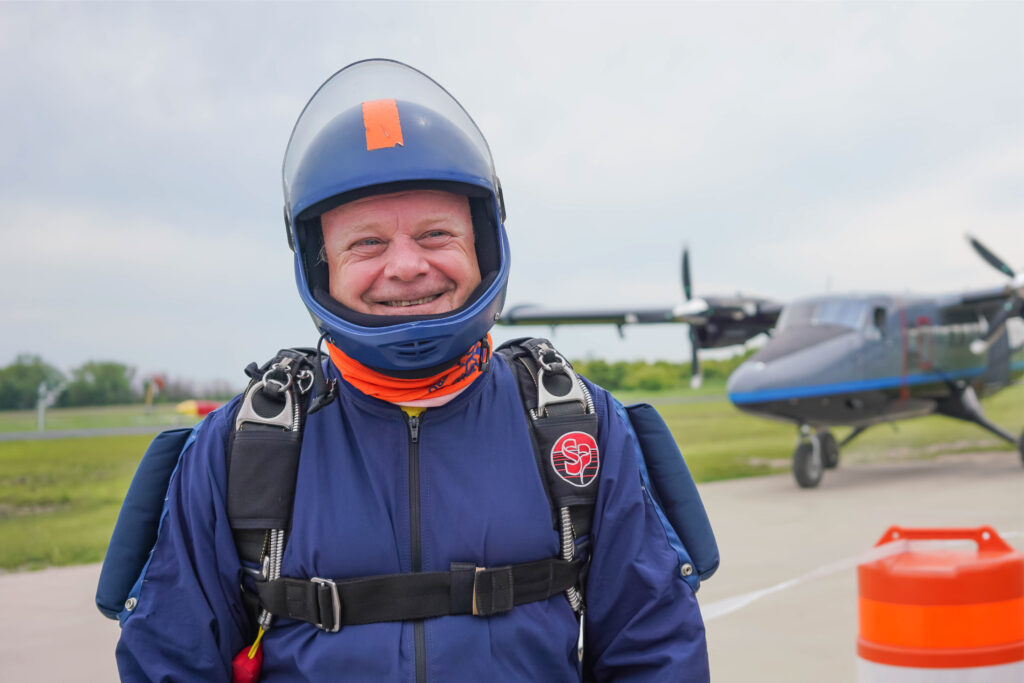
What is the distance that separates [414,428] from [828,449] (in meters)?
13.3

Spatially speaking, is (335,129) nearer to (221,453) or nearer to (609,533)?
(221,453)

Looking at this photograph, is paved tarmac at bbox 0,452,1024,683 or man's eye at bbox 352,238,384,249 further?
paved tarmac at bbox 0,452,1024,683

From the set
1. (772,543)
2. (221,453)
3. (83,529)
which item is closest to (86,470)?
(83,529)

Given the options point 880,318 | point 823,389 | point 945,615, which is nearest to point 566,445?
point 945,615

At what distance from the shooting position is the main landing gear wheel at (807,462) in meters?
11.6

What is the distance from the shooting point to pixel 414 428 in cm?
163

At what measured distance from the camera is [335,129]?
174cm

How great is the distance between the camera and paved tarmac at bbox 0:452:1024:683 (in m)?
4.44

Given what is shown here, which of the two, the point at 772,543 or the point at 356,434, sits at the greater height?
the point at 356,434

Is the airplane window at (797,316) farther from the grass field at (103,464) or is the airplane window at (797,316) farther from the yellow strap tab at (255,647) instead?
the yellow strap tab at (255,647)

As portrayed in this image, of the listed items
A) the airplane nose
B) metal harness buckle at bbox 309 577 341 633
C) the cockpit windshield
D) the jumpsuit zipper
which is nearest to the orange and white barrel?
the jumpsuit zipper

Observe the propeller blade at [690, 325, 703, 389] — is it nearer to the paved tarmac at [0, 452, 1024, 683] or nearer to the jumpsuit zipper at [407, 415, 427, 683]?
the paved tarmac at [0, 452, 1024, 683]

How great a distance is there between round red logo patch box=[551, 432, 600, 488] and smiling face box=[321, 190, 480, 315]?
0.33m

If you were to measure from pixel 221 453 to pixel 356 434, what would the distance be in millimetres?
243
